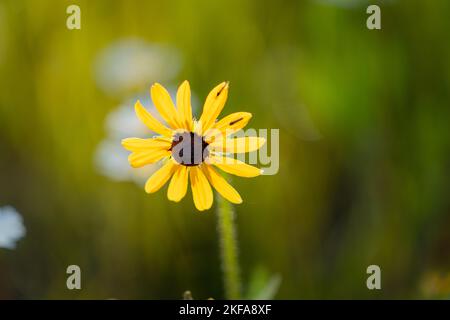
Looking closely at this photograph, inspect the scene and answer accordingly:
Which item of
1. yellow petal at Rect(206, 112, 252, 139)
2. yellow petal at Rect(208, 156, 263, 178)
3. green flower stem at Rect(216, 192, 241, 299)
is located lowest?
green flower stem at Rect(216, 192, 241, 299)

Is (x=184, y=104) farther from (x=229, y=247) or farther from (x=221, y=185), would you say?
(x=229, y=247)

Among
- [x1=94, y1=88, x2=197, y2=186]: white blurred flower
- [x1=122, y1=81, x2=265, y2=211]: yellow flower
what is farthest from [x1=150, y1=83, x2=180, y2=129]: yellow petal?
[x1=94, y1=88, x2=197, y2=186]: white blurred flower

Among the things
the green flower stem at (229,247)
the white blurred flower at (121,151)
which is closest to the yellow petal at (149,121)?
the green flower stem at (229,247)

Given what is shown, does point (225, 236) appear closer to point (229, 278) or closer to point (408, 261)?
point (229, 278)

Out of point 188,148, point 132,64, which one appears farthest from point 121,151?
point 188,148

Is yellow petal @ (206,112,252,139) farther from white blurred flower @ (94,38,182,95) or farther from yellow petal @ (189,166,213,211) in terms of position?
white blurred flower @ (94,38,182,95)
